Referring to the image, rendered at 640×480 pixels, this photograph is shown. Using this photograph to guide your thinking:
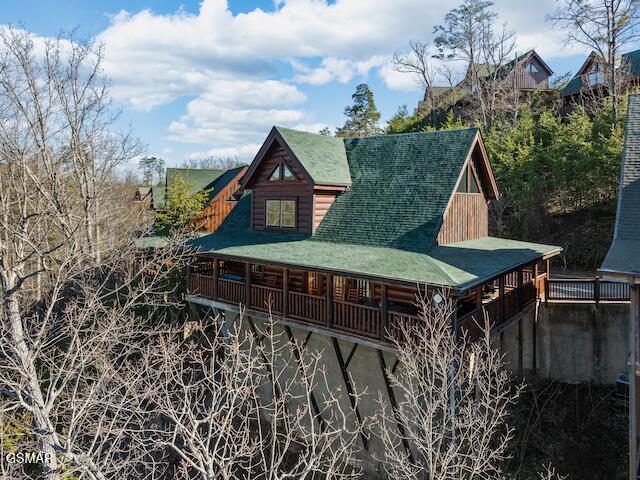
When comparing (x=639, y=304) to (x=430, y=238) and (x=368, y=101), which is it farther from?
(x=368, y=101)

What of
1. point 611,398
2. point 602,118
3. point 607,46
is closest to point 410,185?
point 611,398

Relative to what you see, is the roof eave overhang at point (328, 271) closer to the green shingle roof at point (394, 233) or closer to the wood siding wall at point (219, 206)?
the green shingle roof at point (394, 233)

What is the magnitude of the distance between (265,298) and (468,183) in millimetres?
9139

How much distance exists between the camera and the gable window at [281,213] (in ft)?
59.6

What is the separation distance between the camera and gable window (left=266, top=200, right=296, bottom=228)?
1817 centimetres

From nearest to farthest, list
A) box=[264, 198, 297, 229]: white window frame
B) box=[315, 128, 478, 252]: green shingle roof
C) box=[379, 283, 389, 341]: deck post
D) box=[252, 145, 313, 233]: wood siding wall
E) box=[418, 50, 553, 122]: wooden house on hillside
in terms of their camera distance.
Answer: box=[379, 283, 389, 341]: deck post, box=[315, 128, 478, 252]: green shingle roof, box=[252, 145, 313, 233]: wood siding wall, box=[264, 198, 297, 229]: white window frame, box=[418, 50, 553, 122]: wooden house on hillside

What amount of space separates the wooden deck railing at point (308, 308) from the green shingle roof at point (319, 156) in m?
5.06

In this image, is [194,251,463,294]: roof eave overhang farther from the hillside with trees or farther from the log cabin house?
the hillside with trees

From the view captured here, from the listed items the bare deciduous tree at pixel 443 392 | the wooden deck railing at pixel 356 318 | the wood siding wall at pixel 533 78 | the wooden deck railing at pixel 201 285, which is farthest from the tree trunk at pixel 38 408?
the wood siding wall at pixel 533 78

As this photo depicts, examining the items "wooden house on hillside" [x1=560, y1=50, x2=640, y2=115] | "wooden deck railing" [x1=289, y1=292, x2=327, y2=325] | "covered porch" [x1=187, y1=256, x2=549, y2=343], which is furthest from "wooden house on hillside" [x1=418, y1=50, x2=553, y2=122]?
"wooden deck railing" [x1=289, y1=292, x2=327, y2=325]

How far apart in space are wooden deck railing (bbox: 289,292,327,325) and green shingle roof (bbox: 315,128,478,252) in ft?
9.64

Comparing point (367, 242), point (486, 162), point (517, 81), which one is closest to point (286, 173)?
point (367, 242)

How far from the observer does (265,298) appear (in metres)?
15.5

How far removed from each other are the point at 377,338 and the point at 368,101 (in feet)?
164
